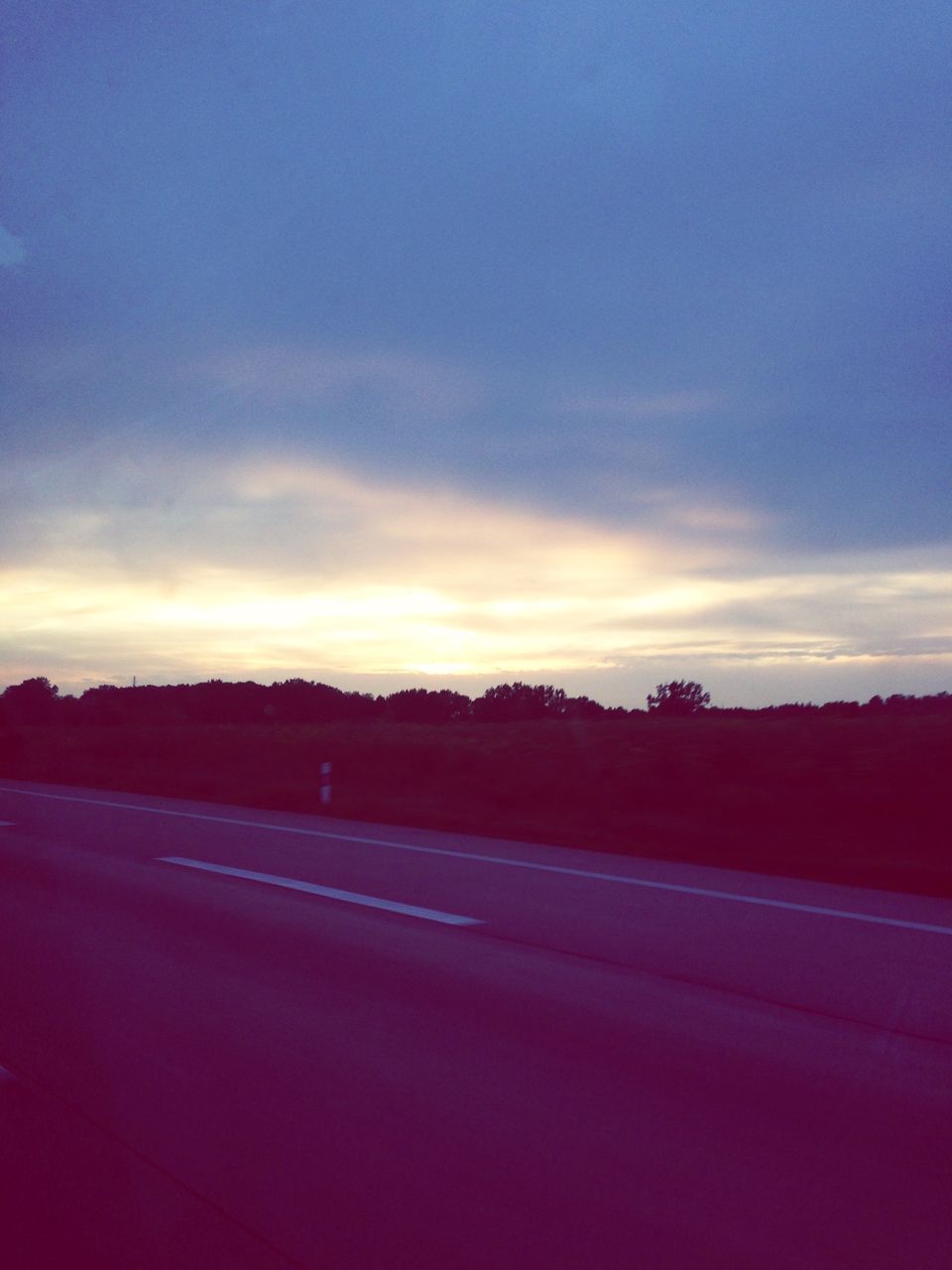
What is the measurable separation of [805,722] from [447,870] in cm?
2118

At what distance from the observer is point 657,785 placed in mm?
22328

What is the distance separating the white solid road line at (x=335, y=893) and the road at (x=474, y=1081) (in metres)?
0.07

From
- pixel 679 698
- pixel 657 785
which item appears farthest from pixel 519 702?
pixel 657 785

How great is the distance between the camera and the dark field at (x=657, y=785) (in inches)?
626

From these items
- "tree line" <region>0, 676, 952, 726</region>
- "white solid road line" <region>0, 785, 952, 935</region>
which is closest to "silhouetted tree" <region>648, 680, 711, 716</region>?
"tree line" <region>0, 676, 952, 726</region>

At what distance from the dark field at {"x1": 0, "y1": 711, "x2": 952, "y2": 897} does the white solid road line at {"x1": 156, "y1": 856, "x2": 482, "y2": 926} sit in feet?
17.0

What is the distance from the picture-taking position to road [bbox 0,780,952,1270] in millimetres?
3787

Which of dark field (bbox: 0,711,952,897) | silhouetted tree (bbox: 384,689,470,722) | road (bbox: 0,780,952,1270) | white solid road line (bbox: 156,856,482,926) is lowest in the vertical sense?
road (bbox: 0,780,952,1270)

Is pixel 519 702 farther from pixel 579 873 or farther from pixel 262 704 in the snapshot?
pixel 579 873

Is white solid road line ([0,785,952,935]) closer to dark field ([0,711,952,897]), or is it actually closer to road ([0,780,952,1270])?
road ([0,780,952,1270])

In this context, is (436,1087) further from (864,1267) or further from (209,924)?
(209,924)

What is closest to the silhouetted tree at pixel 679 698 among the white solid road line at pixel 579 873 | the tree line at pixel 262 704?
the tree line at pixel 262 704

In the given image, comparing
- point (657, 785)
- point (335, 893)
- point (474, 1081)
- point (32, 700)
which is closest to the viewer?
point (474, 1081)

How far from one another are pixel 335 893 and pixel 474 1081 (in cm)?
559
